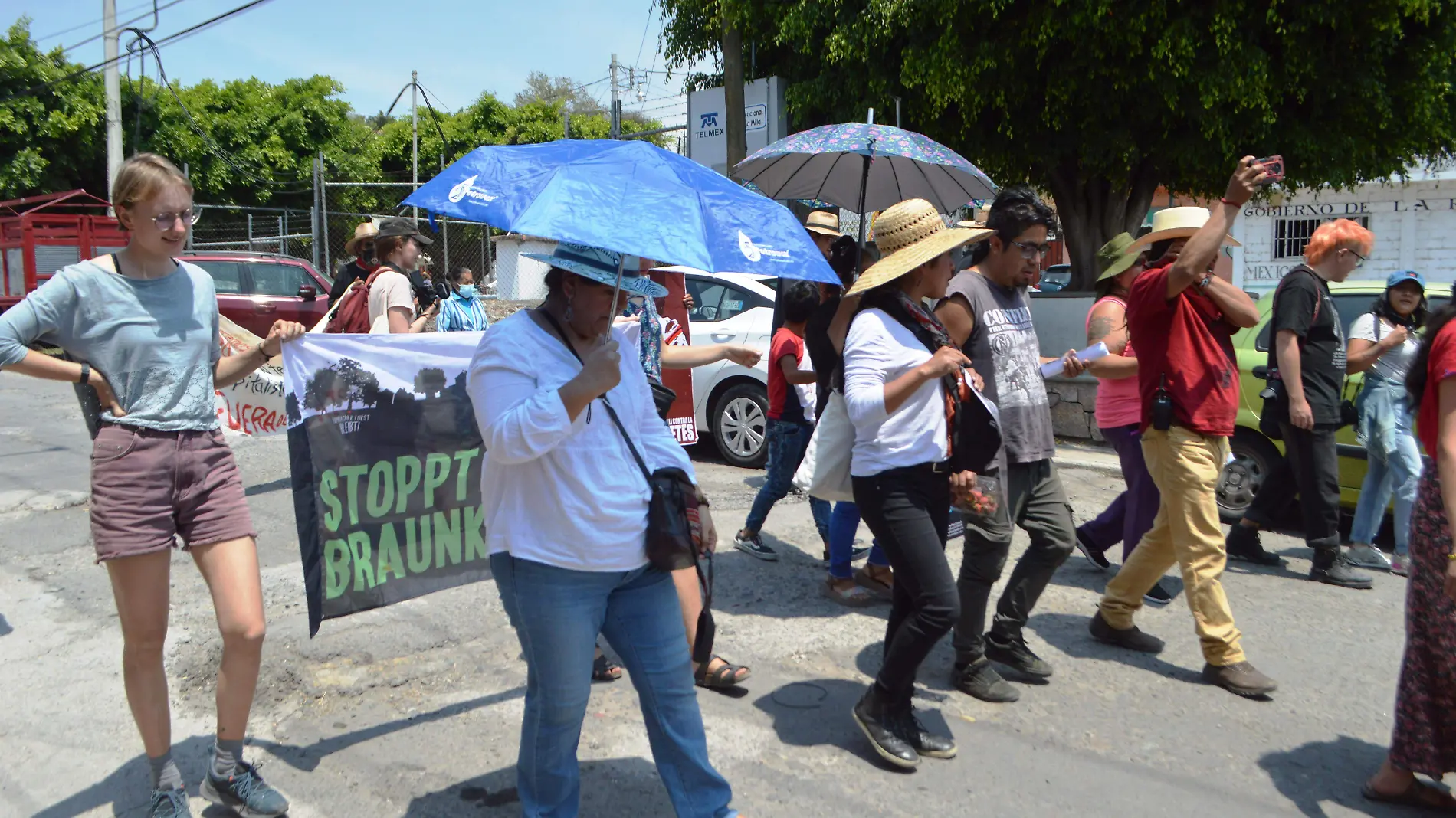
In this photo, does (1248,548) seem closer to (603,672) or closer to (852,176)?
(852,176)

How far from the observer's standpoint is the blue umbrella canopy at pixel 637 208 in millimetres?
2275

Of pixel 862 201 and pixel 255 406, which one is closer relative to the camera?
pixel 255 406

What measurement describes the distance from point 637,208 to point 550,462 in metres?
0.62

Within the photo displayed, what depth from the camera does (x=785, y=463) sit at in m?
5.84

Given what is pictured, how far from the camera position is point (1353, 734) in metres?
3.81

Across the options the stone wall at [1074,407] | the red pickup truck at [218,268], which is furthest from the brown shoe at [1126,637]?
the red pickup truck at [218,268]

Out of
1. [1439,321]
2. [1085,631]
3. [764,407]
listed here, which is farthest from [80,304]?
[764,407]

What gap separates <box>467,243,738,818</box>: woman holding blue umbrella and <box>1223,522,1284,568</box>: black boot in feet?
14.1

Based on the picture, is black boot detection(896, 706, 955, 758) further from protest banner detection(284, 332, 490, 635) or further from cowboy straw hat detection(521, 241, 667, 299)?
cowboy straw hat detection(521, 241, 667, 299)

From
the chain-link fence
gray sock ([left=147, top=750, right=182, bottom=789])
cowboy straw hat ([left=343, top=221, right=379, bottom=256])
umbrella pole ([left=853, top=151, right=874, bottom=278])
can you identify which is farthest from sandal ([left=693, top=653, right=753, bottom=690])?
the chain-link fence

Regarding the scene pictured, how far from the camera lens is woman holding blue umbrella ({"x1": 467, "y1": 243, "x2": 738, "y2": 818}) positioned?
2424mm

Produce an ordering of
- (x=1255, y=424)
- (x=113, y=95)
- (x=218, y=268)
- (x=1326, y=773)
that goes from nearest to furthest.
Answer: (x=1326, y=773) → (x=1255, y=424) → (x=218, y=268) → (x=113, y=95)

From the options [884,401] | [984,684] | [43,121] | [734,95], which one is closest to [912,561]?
[884,401]

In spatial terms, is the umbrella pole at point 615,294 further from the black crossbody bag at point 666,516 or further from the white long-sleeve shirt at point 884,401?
the white long-sleeve shirt at point 884,401
